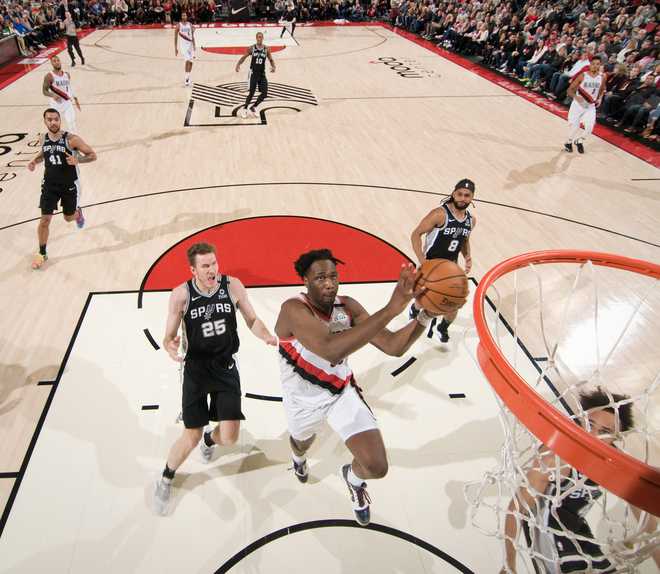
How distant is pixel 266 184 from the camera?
7598 millimetres

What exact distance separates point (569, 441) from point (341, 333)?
1.02m

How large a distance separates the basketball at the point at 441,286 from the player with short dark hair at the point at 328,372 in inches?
7.2

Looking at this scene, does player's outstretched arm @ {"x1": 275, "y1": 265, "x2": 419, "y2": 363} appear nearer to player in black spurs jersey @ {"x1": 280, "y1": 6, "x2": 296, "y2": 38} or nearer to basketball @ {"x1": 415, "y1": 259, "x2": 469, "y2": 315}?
basketball @ {"x1": 415, "y1": 259, "x2": 469, "y2": 315}

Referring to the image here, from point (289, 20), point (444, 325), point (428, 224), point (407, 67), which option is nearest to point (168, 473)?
point (444, 325)

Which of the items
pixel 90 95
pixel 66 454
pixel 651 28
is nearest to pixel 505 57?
pixel 651 28

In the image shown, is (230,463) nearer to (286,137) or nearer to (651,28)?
(286,137)

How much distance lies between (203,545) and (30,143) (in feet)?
28.7

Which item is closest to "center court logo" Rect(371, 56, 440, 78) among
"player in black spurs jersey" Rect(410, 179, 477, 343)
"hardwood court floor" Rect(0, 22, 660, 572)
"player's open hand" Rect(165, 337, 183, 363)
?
"hardwood court floor" Rect(0, 22, 660, 572)

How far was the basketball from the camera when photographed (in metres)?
2.26

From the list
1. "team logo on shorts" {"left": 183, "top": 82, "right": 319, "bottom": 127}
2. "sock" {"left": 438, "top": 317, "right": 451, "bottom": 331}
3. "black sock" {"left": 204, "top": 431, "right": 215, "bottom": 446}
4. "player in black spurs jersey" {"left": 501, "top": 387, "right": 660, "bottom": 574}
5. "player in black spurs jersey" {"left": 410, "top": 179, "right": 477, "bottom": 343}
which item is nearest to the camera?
"player in black spurs jersey" {"left": 501, "top": 387, "right": 660, "bottom": 574}

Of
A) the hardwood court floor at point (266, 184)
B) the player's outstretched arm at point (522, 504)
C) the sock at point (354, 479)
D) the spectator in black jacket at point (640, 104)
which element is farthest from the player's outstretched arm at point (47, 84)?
the spectator in black jacket at point (640, 104)

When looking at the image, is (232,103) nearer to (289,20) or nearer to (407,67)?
(407,67)

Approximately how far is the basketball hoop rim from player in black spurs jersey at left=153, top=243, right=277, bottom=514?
1.52m

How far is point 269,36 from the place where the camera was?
1905 cm
